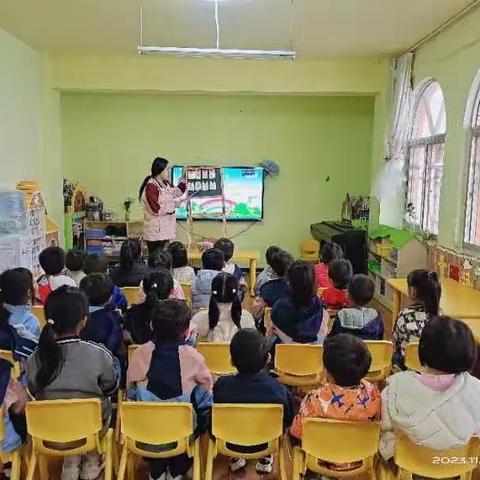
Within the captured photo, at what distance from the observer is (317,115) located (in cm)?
721

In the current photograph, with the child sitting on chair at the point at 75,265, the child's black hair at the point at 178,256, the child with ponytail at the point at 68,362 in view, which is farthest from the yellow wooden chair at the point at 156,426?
the child's black hair at the point at 178,256

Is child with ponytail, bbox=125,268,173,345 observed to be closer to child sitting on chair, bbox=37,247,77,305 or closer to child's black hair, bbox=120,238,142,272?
child sitting on chair, bbox=37,247,77,305

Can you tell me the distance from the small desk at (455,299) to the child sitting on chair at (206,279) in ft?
4.57

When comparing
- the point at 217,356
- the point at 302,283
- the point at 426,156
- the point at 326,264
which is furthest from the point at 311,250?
the point at 217,356

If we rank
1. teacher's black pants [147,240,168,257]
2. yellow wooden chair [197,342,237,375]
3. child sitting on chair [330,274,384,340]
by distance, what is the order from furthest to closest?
teacher's black pants [147,240,168,257], child sitting on chair [330,274,384,340], yellow wooden chair [197,342,237,375]

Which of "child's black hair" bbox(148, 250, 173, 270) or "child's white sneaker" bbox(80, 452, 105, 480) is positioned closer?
"child's white sneaker" bbox(80, 452, 105, 480)

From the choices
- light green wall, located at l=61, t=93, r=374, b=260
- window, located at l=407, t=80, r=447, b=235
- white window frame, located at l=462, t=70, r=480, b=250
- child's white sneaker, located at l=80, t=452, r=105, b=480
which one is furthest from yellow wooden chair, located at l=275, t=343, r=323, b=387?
light green wall, located at l=61, t=93, r=374, b=260

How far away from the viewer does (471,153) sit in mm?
4348

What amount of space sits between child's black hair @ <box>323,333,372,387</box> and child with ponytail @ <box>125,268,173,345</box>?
1.17 m

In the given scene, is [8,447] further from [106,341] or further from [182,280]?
[182,280]

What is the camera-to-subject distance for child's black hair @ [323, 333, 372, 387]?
191 centimetres

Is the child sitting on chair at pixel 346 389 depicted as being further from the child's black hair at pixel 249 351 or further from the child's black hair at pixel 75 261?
the child's black hair at pixel 75 261

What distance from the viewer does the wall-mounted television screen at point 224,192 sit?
716 centimetres

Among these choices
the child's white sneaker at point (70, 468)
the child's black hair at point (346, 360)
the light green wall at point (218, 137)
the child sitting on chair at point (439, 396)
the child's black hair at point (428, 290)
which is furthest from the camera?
the light green wall at point (218, 137)
